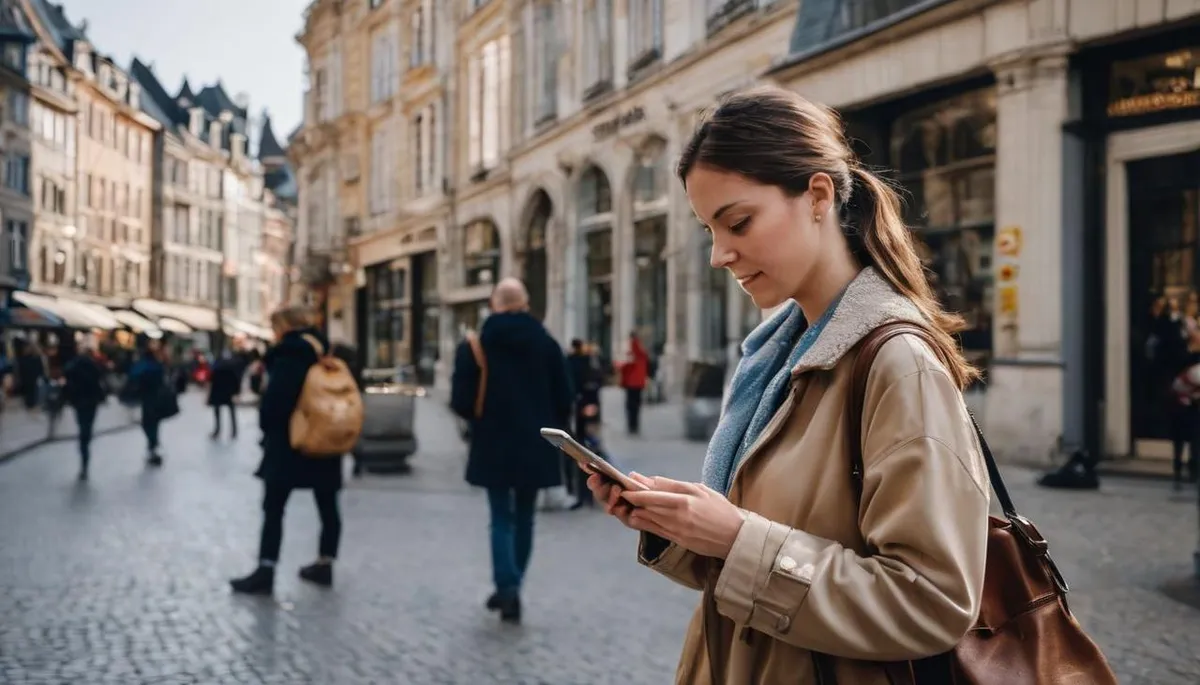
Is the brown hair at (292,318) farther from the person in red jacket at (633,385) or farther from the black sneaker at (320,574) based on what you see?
the person in red jacket at (633,385)

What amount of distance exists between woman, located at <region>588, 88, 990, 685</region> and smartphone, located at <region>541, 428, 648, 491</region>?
0.02 metres

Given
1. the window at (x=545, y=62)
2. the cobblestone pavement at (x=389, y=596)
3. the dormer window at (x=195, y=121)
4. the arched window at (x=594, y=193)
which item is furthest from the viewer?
the dormer window at (x=195, y=121)

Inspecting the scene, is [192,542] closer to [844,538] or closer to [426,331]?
[844,538]

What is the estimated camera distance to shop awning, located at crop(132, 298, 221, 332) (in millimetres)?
67250

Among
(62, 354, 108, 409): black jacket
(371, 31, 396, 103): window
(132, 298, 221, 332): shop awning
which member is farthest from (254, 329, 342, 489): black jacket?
(132, 298, 221, 332): shop awning

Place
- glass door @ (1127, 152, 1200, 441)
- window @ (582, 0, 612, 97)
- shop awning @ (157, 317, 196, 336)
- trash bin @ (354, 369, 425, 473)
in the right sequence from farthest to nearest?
shop awning @ (157, 317, 196, 336)
window @ (582, 0, 612, 97)
trash bin @ (354, 369, 425, 473)
glass door @ (1127, 152, 1200, 441)

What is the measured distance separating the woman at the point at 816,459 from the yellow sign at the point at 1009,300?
1358cm

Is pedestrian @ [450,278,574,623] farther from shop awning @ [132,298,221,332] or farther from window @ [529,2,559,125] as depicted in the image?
shop awning @ [132,298,221,332]

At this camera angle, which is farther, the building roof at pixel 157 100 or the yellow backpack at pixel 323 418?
the building roof at pixel 157 100

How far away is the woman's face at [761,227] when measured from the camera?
1.85 m

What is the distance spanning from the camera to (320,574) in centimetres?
809

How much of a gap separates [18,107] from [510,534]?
146 ft

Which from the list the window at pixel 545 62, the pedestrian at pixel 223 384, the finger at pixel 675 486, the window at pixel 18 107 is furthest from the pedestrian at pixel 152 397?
the window at pixel 18 107

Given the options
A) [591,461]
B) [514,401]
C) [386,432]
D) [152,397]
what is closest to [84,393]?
[152,397]
